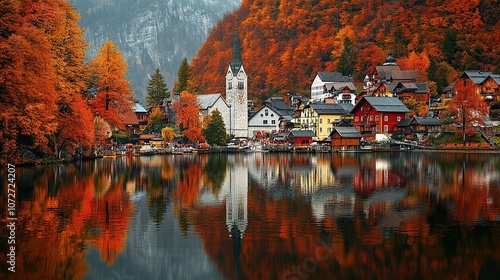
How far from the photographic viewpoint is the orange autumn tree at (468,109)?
65.1m

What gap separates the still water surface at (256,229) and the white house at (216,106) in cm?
5821

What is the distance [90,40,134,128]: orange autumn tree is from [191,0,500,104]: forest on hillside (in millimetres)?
47124

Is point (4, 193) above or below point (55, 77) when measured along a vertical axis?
below

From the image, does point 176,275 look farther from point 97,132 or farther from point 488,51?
point 488,51

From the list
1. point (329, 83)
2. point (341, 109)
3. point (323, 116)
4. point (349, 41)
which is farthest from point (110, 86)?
point (349, 41)

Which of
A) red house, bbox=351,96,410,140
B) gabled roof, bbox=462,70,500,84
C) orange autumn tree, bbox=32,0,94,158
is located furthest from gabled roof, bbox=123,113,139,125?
gabled roof, bbox=462,70,500,84

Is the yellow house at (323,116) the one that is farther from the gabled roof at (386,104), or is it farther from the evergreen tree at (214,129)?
the evergreen tree at (214,129)

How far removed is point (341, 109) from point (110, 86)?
124ft

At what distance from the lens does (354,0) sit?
118 m

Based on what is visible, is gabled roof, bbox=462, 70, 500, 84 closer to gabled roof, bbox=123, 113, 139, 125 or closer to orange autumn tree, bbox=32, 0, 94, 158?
gabled roof, bbox=123, 113, 139, 125

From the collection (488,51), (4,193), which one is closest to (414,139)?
(488,51)

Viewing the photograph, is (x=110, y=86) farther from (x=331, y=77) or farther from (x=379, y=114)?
(x=331, y=77)

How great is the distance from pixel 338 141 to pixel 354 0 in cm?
5260

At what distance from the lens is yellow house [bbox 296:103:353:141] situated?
84250mm
